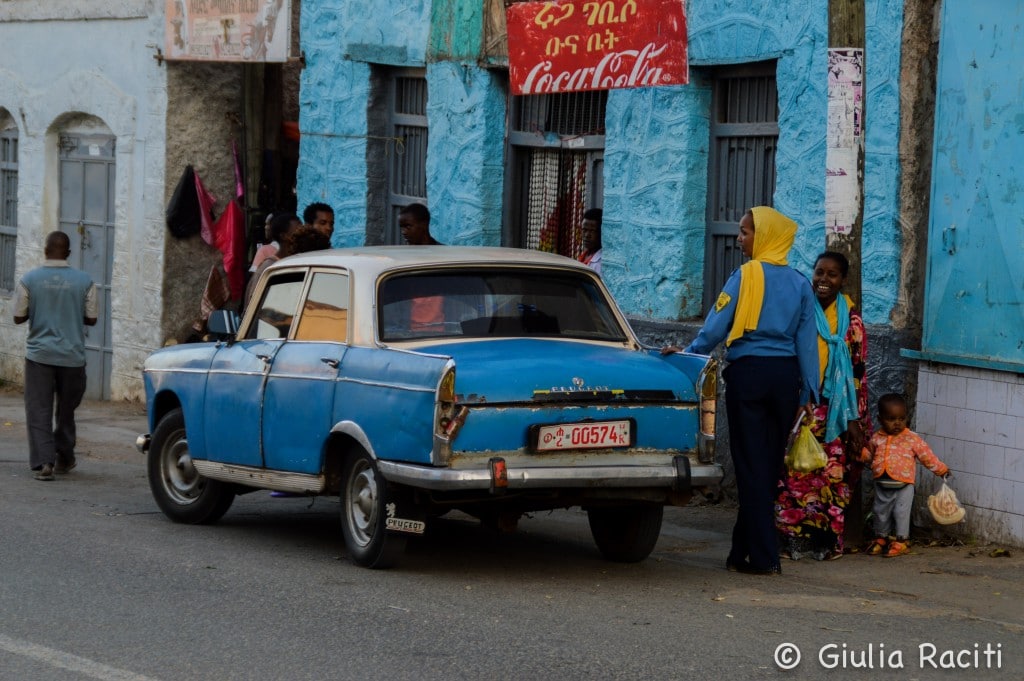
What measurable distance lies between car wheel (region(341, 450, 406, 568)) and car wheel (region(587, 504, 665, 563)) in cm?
123

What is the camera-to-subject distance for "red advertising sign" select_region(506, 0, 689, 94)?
12.8m

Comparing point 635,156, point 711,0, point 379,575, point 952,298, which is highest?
point 711,0

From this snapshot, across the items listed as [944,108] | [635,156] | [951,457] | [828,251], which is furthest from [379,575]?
[635,156]

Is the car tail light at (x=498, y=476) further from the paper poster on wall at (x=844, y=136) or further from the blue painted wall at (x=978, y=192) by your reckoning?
the blue painted wall at (x=978, y=192)

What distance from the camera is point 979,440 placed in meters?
10.5

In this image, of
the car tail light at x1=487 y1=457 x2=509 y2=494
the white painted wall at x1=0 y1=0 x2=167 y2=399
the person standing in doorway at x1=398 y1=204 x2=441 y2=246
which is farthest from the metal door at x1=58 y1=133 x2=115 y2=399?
the car tail light at x1=487 y1=457 x2=509 y2=494

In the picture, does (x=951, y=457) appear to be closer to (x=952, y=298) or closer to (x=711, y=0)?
(x=952, y=298)

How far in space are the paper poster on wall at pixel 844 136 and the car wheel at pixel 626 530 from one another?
6.51 ft

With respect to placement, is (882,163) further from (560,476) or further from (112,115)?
(112,115)

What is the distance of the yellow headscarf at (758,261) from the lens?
906cm

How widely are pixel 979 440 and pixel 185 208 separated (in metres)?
9.80

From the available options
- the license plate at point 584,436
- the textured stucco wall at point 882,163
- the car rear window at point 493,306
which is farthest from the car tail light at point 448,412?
the textured stucco wall at point 882,163

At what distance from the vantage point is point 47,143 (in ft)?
64.8

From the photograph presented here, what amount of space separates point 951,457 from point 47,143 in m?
12.5
